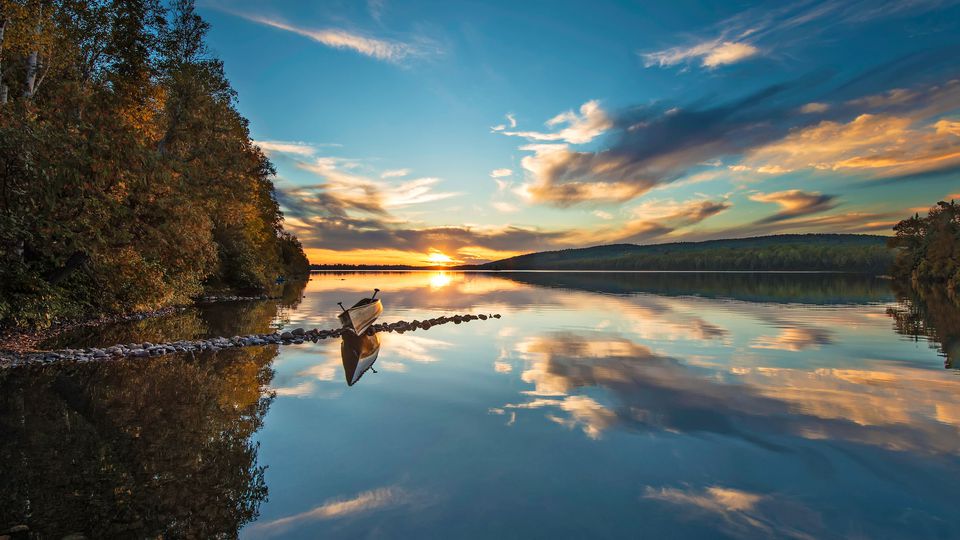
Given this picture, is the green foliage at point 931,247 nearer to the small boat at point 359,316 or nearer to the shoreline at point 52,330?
the small boat at point 359,316

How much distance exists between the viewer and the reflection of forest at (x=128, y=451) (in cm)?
678

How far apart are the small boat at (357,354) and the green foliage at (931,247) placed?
8012 cm

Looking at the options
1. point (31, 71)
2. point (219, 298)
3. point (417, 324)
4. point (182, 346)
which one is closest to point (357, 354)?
point (182, 346)

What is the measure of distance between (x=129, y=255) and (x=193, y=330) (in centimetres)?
476

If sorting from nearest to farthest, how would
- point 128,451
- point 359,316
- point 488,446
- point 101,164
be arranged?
point 128,451, point 488,446, point 101,164, point 359,316

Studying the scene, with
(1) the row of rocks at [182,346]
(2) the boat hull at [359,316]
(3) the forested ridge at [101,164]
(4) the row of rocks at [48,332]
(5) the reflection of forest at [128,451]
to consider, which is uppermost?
(3) the forested ridge at [101,164]

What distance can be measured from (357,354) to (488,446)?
11849 millimetres

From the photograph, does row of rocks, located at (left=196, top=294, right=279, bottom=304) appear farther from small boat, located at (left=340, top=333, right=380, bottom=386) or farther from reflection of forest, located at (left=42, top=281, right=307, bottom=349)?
small boat, located at (left=340, top=333, right=380, bottom=386)

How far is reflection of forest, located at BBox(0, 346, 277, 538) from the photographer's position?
678 centimetres

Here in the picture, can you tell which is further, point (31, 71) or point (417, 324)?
point (417, 324)

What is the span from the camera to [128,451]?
29.5 ft

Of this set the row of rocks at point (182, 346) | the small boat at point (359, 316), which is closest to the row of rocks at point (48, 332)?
the row of rocks at point (182, 346)

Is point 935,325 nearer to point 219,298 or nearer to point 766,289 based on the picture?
point 766,289

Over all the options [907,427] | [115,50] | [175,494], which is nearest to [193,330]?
[115,50]
